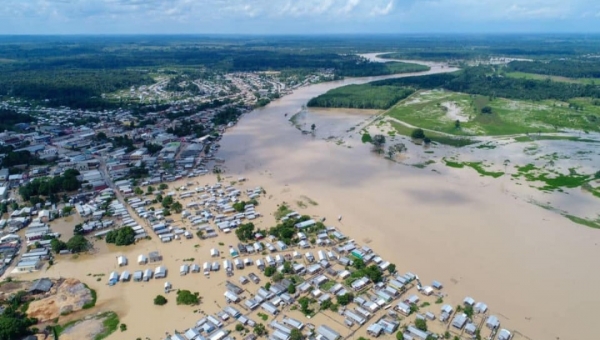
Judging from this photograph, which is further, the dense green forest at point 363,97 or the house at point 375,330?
the dense green forest at point 363,97

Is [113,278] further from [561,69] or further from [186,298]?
[561,69]

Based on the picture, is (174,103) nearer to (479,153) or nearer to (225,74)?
(225,74)

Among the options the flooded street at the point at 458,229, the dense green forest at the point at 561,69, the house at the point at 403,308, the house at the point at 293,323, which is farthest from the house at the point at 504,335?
the dense green forest at the point at 561,69

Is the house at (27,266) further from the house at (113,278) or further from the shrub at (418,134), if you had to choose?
the shrub at (418,134)

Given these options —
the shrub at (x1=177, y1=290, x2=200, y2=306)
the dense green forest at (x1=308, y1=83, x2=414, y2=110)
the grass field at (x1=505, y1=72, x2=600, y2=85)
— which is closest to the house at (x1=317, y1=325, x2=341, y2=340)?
the shrub at (x1=177, y1=290, x2=200, y2=306)

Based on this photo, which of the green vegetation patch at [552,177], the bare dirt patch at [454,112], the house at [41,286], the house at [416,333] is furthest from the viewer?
the bare dirt patch at [454,112]

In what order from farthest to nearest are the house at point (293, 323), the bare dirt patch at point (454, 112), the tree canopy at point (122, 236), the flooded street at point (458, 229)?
the bare dirt patch at point (454, 112) → the tree canopy at point (122, 236) → the flooded street at point (458, 229) → the house at point (293, 323)

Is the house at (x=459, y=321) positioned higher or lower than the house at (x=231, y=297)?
lower
